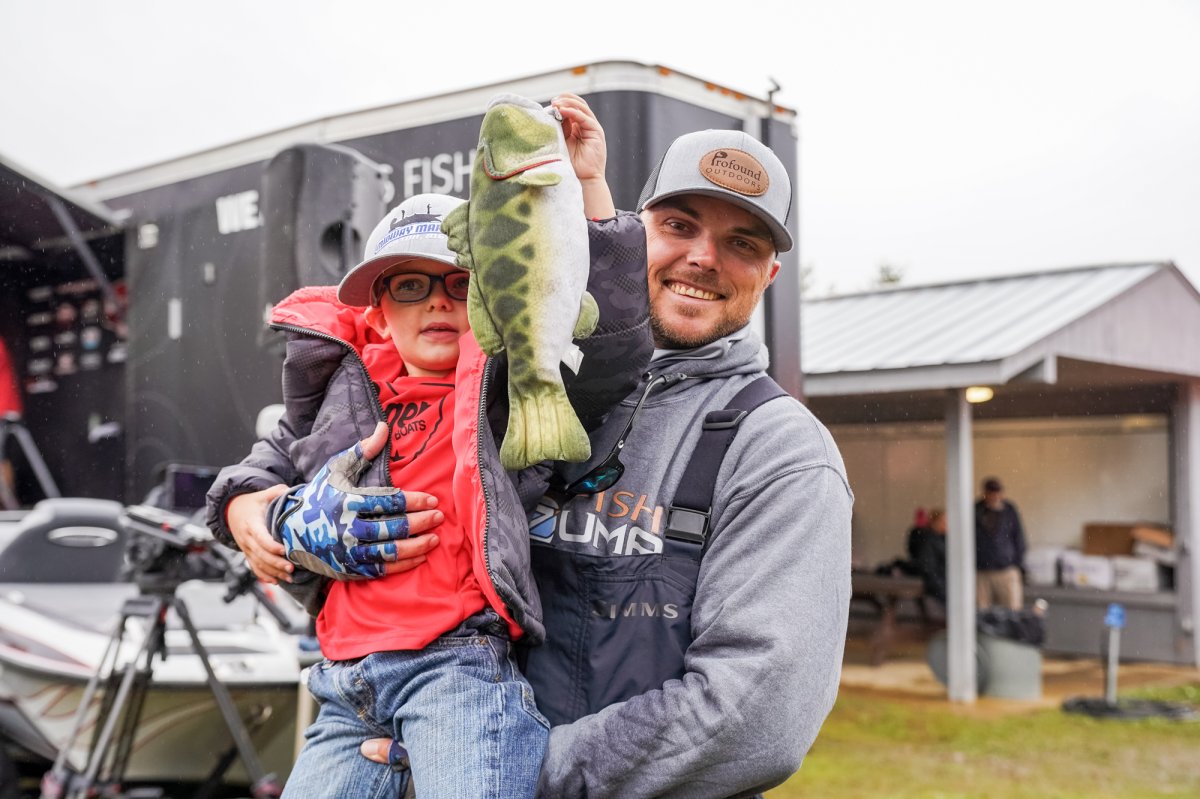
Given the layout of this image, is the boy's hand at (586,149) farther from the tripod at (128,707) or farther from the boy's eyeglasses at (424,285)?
the tripod at (128,707)

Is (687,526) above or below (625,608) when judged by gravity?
above

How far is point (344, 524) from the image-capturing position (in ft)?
5.41

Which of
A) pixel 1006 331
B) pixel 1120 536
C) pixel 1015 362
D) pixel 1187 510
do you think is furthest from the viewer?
pixel 1120 536

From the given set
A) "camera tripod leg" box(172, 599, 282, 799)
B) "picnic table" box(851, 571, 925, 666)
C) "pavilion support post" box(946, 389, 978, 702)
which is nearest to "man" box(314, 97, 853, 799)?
"camera tripod leg" box(172, 599, 282, 799)

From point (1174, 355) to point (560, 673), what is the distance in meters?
10.8

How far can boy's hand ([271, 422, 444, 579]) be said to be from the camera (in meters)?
1.64

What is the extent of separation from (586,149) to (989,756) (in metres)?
6.61

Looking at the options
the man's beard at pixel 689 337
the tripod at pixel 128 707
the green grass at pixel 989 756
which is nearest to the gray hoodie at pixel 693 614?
the man's beard at pixel 689 337

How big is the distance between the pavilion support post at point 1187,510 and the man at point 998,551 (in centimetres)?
190

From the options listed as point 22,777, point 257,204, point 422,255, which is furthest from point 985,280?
point 422,255

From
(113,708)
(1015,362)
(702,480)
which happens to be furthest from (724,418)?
(1015,362)

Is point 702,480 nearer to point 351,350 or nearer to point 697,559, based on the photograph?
point 697,559

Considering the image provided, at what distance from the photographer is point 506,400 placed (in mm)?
1633

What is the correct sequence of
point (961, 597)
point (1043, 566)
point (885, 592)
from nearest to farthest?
point (961, 597) < point (885, 592) < point (1043, 566)
